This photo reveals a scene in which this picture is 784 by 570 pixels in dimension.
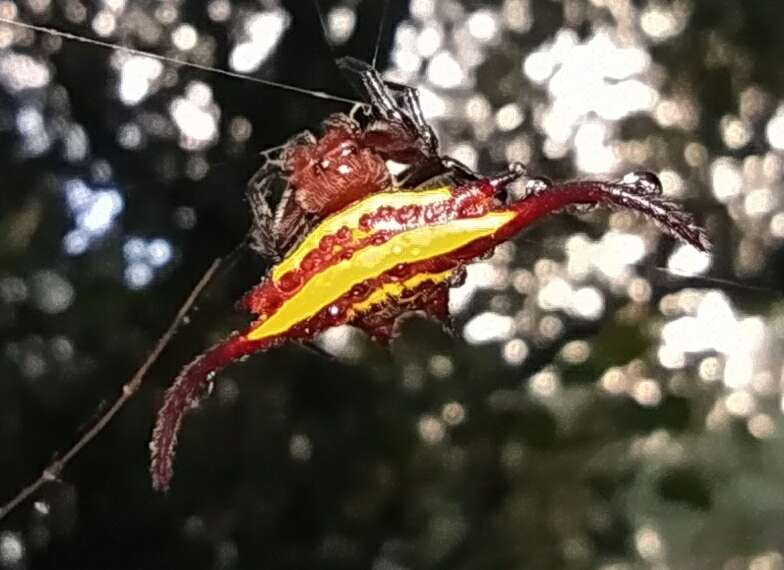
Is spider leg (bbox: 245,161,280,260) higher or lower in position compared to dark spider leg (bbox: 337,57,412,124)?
lower

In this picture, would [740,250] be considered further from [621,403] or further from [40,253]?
[40,253]

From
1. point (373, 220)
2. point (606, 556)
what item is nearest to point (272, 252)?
point (373, 220)

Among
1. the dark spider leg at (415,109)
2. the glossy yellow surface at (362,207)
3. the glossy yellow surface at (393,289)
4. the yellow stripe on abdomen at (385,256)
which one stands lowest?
the glossy yellow surface at (393,289)

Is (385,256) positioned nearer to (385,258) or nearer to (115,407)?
(385,258)

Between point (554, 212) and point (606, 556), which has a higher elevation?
point (554, 212)

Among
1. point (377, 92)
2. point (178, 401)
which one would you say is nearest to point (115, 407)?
point (178, 401)

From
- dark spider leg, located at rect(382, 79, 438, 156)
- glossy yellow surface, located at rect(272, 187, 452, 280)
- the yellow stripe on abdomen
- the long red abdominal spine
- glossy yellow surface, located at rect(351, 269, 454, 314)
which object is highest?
dark spider leg, located at rect(382, 79, 438, 156)

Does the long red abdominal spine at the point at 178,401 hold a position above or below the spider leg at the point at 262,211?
below
